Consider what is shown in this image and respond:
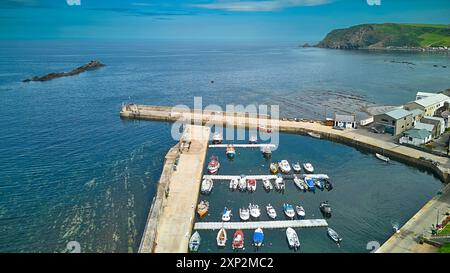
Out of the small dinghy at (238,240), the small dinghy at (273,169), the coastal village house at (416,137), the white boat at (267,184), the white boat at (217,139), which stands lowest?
the small dinghy at (238,240)

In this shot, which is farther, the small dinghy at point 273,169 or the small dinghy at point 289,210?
the small dinghy at point 273,169

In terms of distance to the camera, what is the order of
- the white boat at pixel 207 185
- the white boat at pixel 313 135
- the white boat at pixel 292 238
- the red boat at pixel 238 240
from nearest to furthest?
the white boat at pixel 292 238 < the red boat at pixel 238 240 < the white boat at pixel 207 185 < the white boat at pixel 313 135

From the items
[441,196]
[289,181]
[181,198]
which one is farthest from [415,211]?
[181,198]

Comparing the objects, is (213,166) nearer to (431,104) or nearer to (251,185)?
(251,185)

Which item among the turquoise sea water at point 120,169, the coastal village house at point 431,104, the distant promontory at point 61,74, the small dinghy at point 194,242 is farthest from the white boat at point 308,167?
the distant promontory at point 61,74

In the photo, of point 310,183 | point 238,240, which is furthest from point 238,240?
point 310,183

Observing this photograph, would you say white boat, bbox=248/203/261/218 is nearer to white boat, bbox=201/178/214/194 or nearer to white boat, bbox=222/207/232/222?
white boat, bbox=222/207/232/222

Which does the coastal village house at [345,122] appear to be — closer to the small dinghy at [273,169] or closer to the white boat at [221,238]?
the small dinghy at [273,169]
